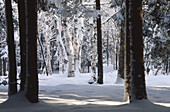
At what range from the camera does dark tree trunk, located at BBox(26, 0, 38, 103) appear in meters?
5.96

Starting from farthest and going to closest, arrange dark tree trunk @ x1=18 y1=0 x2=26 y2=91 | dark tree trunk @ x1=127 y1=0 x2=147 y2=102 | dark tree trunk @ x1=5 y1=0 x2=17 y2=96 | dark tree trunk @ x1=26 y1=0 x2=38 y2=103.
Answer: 1. dark tree trunk @ x1=5 y1=0 x2=17 y2=96
2. dark tree trunk @ x1=18 y1=0 x2=26 y2=91
3. dark tree trunk @ x1=26 y1=0 x2=38 y2=103
4. dark tree trunk @ x1=127 y1=0 x2=147 y2=102

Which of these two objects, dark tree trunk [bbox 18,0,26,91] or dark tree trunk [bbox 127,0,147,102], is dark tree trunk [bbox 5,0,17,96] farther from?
dark tree trunk [bbox 127,0,147,102]

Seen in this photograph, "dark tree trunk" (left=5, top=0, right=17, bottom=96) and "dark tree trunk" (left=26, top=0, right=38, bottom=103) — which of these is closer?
"dark tree trunk" (left=26, top=0, right=38, bottom=103)

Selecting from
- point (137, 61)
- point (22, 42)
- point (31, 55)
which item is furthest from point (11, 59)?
point (137, 61)

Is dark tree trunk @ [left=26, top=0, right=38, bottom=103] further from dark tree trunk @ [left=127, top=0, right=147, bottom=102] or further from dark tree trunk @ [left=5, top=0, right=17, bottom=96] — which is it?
dark tree trunk @ [left=127, top=0, right=147, bottom=102]

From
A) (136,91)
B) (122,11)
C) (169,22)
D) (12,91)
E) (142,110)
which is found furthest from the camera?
(122,11)

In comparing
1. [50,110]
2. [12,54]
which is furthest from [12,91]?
[50,110]

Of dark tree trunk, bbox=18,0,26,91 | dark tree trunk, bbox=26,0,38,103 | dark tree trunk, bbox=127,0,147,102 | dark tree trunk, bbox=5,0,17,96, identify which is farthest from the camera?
dark tree trunk, bbox=5,0,17,96

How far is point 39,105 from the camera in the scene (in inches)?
228

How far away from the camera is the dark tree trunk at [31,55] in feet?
19.6

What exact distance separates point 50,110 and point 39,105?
59cm

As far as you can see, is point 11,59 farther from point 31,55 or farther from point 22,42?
point 31,55

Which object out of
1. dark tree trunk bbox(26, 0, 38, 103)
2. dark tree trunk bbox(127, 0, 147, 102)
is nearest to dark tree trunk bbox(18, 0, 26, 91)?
dark tree trunk bbox(26, 0, 38, 103)

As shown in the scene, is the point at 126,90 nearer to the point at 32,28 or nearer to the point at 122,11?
the point at 32,28
